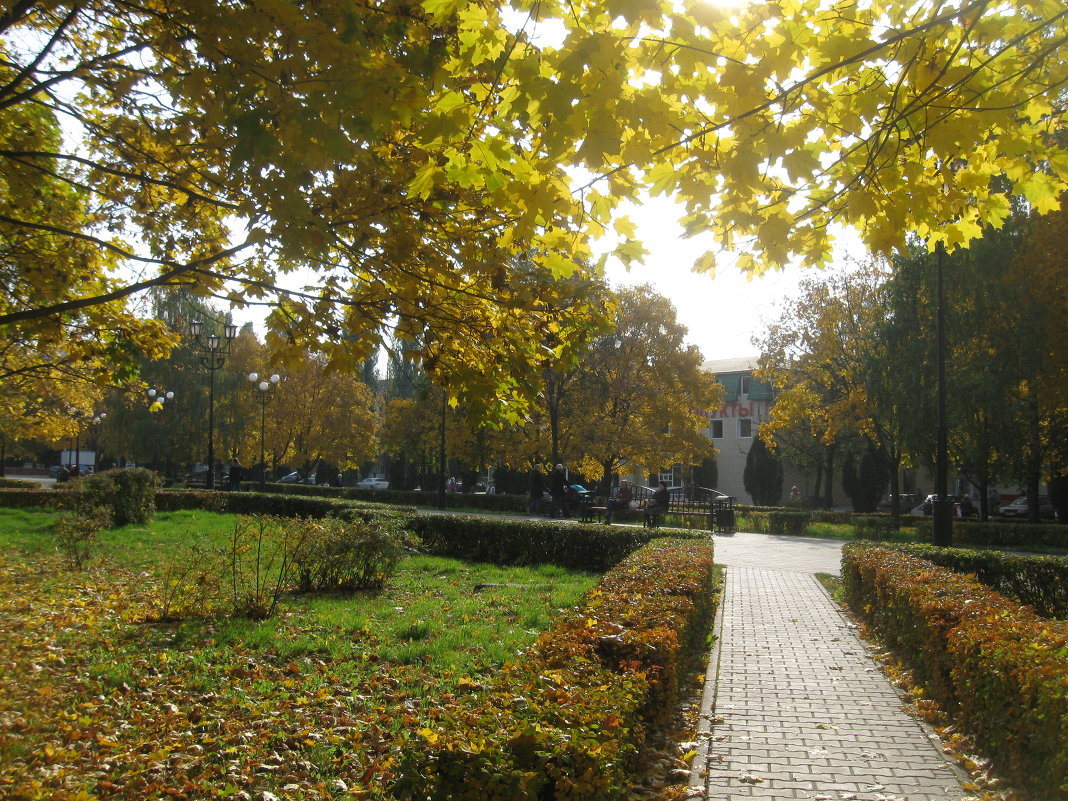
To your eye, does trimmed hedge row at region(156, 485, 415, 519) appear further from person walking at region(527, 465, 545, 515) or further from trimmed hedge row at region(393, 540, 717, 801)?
trimmed hedge row at region(393, 540, 717, 801)

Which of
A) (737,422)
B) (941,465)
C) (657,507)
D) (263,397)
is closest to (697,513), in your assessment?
(657,507)

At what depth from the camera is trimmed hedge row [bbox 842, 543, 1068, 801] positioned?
3.82 m

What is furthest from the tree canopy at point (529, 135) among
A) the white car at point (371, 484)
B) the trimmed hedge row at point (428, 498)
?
the white car at point (371, 484)

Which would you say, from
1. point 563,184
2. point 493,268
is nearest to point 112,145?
point 493,268

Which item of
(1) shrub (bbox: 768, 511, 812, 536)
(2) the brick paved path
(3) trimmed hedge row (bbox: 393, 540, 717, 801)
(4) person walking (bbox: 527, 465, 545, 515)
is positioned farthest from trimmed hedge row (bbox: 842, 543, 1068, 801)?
(4) person walking (bbox: 527, 465, 545, 515)

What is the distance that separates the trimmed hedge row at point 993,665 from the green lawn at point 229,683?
3.14 metres

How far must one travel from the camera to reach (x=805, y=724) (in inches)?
211

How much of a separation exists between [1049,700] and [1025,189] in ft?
9.17

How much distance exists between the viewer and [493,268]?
5004 millimetres

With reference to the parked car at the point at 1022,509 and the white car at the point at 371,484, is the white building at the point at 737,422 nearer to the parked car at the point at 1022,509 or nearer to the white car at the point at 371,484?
the parked car at the point at 1022,509

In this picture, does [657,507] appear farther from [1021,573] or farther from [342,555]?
[342,555]

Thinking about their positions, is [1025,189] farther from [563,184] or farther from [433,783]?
[433,783]

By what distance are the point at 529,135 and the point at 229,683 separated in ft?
14.9

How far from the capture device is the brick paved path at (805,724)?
4293 mm
